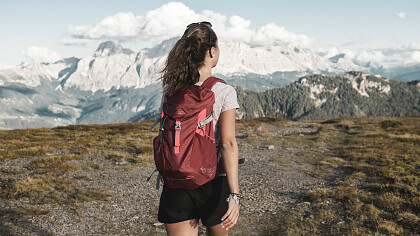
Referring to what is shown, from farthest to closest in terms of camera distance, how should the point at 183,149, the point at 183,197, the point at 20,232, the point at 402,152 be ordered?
the point at 402,152, the point at 20,232, the point at 183,197, the point at 183,149

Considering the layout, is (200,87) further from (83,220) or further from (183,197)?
(83,220)

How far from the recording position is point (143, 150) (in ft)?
73.4

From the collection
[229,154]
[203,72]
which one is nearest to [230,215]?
[229,154]

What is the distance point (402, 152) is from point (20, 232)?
22654 mm

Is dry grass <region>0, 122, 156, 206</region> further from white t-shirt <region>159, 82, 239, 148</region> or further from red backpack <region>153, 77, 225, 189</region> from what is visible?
white t-shirt <region>159, 82, 239, 148</region>

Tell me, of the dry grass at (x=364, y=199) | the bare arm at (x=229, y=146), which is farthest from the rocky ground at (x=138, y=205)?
→ the bare arm at (x=229, y=146)

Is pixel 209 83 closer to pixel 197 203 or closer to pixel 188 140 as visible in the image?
pixel 188 140

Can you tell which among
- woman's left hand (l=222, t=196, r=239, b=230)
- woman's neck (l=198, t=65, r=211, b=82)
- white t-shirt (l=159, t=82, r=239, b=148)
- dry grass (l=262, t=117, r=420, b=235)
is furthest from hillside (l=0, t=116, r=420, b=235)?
woman's neck (l=198, t=65, r=211, b=82)

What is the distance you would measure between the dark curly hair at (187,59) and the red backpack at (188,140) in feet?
0.41

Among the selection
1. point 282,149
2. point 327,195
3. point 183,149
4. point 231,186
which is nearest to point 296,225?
point 327,195

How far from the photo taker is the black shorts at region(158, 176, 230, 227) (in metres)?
3.74

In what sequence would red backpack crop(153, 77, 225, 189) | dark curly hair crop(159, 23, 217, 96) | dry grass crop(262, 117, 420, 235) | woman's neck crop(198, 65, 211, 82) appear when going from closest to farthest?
red backpack crop(153, 77, 225, 189) → dark curly hair crop(159, 23, 217, 96) → woman's neck crop(198, 65, 211, 82) → dry grass crop(262, 117, 420, 235)

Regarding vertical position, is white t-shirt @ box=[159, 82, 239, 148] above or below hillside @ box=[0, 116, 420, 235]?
above

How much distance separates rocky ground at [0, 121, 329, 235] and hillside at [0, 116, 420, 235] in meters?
0.03
